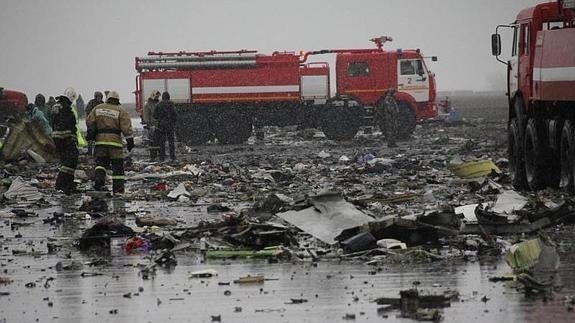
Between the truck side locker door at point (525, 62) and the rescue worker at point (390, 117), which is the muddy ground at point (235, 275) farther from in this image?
the rescue worker at point (390, 117)

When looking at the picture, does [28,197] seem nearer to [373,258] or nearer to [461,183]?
[461,183]

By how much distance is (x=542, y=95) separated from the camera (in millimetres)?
19188

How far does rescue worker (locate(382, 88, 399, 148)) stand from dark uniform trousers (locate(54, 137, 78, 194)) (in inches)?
656

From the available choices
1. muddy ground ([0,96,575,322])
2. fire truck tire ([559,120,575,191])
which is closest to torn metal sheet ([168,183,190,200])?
muddy ground ([0,96,575,322])

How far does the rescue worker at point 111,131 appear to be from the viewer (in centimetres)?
2092

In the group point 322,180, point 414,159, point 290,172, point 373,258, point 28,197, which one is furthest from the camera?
point 414,159

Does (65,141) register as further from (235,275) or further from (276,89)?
(276,89)

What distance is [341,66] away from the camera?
44.8 metres

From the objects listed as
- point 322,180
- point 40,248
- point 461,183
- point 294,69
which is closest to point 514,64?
point 461,183

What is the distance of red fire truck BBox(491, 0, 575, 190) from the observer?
1820cm

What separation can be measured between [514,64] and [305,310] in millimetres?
12534

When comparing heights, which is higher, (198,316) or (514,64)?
(514,64)

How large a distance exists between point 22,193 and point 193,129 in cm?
2247

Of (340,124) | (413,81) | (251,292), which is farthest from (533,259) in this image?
(413,81)
